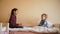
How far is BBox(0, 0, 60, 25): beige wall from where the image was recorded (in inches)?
178

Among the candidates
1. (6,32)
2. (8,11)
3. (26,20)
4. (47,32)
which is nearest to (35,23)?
(26,20)

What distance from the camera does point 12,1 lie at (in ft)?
14.8

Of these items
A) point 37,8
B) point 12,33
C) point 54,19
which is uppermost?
point 37,8

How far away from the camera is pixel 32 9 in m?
4.56

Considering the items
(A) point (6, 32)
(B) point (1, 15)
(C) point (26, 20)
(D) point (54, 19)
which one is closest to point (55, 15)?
(D) point (54, 19)

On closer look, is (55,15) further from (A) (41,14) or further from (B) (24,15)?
(B) (24,15)

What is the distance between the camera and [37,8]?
4547 millimetres

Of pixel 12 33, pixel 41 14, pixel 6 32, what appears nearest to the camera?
pixel 6 32

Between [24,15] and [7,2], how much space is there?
27.2 inches

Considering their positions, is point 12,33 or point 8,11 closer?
point 12,33

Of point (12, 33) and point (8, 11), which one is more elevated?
point (8, 11)

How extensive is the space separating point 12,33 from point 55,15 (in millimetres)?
1958

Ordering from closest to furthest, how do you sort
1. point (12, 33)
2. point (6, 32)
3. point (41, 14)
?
point (6, 32) → point (12, 33) → point (41, 14)

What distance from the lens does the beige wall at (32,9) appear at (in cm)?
453
